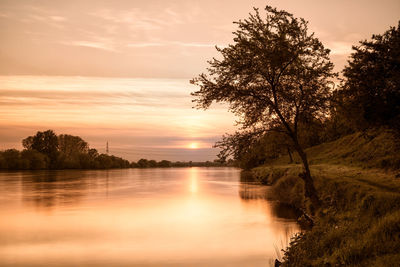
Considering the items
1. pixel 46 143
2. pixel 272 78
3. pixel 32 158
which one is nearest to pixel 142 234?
pixel 272 78

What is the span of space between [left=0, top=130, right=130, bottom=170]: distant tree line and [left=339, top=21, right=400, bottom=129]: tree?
158391mm

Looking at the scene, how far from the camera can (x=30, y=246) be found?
2047 cm

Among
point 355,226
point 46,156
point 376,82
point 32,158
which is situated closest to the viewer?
point 355,226

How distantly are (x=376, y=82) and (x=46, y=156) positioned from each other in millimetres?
165598

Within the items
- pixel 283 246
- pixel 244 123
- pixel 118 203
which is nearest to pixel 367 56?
pixel 244 123

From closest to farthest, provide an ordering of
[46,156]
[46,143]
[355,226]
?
[355,226]
[46,156]
[46,143]

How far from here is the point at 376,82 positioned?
63.7 feet

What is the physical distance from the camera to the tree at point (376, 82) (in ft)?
62.6

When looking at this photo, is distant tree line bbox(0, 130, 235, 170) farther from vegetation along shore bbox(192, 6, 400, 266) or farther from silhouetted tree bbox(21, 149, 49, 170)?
vegetation along shore bbox(192, 6, 400, 266)

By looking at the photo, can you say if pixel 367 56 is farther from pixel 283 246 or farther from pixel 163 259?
pixel 163 259

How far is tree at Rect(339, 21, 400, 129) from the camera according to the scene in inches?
752

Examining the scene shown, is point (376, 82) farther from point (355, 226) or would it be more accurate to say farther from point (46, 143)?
point (46, 143)

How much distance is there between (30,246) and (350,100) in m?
21.7

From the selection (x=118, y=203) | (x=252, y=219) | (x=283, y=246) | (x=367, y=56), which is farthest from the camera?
(x=118, y=203)
